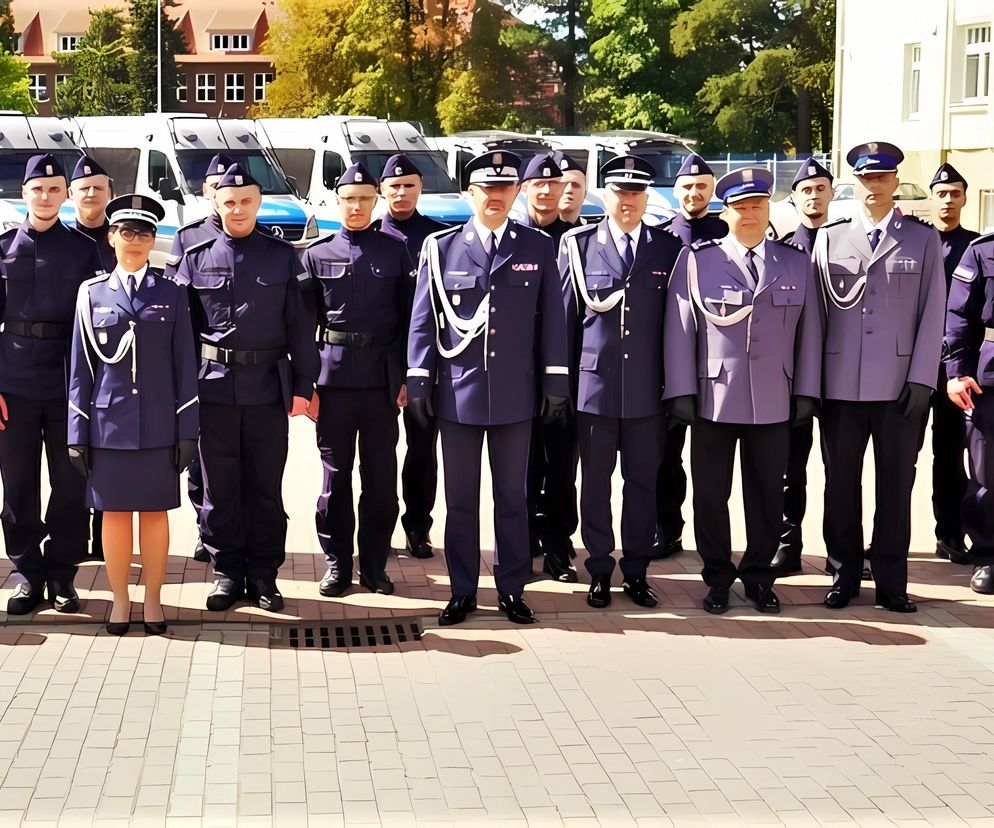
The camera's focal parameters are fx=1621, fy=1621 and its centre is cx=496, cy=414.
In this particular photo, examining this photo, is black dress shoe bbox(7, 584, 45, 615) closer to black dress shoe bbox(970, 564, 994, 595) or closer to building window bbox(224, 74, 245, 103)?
black dress shoe bbox(970, 564, 994, 595)

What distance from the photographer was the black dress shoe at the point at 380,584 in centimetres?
758

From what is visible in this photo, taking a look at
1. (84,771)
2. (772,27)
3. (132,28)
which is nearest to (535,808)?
(84,771)

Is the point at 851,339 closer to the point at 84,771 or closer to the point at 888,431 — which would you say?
the point at 888,431

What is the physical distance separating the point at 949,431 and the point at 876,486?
127 centimetres

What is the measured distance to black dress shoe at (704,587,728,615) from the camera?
7230mm

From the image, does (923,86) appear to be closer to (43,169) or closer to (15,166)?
(15,166)

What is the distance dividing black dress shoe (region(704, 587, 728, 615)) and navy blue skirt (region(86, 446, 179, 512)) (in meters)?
2.43

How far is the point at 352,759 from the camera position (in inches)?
213

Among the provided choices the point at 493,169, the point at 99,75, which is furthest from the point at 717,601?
the point at 99,75

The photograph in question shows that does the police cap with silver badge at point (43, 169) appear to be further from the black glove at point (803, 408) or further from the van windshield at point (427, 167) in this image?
the van windshield at point (427, 167)

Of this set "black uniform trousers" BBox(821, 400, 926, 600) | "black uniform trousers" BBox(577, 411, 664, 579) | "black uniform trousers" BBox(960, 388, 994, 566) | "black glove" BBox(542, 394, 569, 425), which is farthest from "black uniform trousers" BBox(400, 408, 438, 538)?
"black uniform trousers" BBox(960, 388, 994, 566)

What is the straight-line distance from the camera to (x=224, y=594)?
7.26 meters

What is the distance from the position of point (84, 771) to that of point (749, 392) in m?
3.29

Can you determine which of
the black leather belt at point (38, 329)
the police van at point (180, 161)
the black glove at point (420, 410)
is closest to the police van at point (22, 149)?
the police van at point (180, 161)
